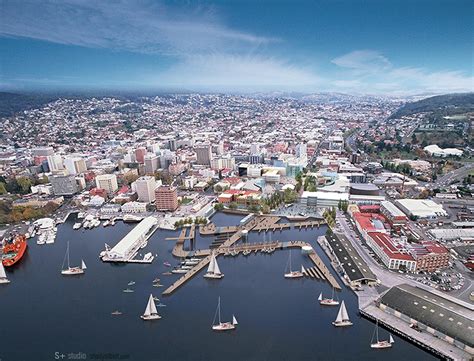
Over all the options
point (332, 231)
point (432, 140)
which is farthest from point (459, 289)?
point (432, 140)

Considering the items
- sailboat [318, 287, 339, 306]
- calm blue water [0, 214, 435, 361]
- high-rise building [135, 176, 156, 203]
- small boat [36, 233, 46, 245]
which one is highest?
high-rise building [135, 176, 156, 203]

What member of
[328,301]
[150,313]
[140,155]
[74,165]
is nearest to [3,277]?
[150,313]

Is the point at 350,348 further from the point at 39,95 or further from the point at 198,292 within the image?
the point at 39,95

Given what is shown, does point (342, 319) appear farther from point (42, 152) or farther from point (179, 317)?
point (42, 152)

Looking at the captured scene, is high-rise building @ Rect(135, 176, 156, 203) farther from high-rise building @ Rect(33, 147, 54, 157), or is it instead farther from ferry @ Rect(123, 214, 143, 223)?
high-rise building @ Rect(33, 147, 54, 157)

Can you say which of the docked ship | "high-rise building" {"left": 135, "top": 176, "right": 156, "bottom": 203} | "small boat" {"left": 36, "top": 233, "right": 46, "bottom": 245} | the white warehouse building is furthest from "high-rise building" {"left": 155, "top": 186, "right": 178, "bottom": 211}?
the docked ship

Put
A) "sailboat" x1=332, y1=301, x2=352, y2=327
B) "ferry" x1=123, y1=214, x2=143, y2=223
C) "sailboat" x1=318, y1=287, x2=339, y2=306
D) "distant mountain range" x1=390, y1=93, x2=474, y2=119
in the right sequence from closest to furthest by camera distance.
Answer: "sailboat" x1=332, y1=301, x2=352, y2=327
"sailboat" x1=318, y1=287, x2=339, y2=306
"ferry" x1=123, y1=214, x2=143, y2=223
"distant mountain range" x1=390, y1=93, x2=474, y2=119

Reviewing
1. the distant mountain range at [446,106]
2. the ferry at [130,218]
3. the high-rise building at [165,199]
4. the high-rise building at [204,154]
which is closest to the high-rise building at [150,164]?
the high-rise building at [204,154]
